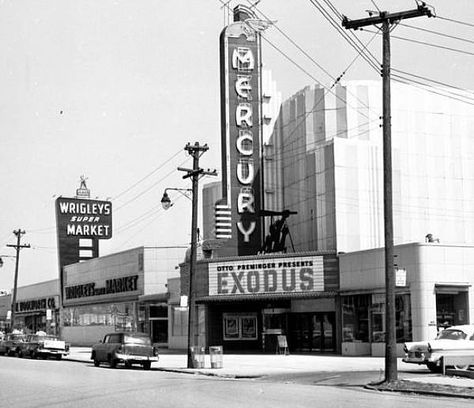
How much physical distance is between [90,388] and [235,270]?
2140 cm

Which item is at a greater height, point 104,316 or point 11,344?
point 104,316

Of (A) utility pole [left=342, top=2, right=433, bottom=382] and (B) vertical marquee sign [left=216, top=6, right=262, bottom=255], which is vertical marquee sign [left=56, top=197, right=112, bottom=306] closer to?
(B) vertical marquee sign [left=216, top=6, right=262, bottom=255]

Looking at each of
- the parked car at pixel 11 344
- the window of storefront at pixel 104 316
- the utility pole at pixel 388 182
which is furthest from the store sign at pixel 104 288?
the utility pole at pixel 388 182

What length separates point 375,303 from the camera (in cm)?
3806

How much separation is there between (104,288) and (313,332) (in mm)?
23385

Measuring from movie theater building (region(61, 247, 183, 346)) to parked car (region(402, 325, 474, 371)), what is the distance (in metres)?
25.8

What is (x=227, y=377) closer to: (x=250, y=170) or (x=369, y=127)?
(x=250, y=170)

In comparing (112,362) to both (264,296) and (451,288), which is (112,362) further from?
(451,288)

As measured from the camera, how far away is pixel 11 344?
4575 centimetres

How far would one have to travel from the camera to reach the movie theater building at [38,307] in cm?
7306

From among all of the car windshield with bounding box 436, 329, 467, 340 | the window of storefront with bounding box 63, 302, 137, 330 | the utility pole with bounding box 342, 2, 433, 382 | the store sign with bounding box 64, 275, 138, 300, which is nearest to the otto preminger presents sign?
the car windshield with bounding box 436, 329, 467, 340

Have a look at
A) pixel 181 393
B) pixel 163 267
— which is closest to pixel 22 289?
pixel 163 267

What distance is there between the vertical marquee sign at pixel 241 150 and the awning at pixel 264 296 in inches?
95.3

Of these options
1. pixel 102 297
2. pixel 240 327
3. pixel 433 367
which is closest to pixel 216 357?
pixel 433 367
